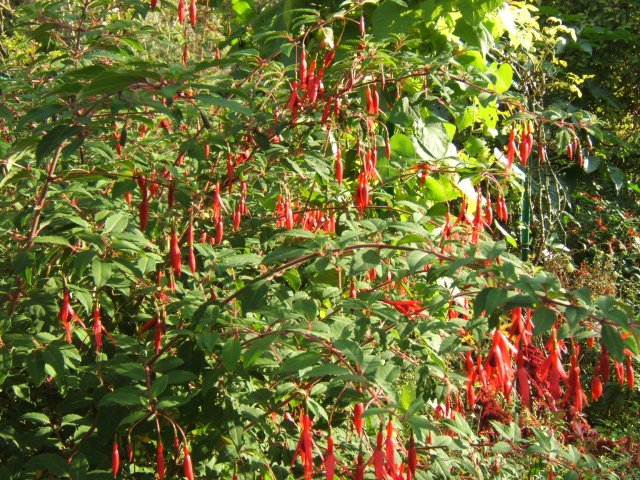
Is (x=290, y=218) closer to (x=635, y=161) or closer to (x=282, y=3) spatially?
(x=282, y=3)

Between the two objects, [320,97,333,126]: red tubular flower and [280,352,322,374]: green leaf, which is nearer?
[280,352,322,374]: green leaf

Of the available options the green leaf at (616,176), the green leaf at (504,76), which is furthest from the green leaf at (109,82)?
the green leaf at (616,176)

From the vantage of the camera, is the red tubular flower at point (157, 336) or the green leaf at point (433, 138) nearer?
the red tubular flower at point (157, 336)

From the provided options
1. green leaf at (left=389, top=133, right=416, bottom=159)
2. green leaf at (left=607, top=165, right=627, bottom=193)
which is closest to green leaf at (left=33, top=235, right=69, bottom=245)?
green leaf at (left=389, top=133, right=416, bottom=159)

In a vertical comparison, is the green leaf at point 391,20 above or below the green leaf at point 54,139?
above

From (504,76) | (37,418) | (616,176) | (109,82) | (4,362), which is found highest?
(109,82)

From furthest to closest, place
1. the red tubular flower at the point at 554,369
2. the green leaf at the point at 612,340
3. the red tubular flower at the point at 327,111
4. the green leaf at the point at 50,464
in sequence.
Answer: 1. the red tubular flower at the point at 327,111
2. the green leaf at the point at 50,464
3. the red tubular flower at the point at 554,369
4. the green leaf at the point at 612,340

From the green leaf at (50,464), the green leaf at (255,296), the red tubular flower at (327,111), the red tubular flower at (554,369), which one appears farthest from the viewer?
the red tubular flower at (327,111)

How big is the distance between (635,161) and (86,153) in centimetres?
553

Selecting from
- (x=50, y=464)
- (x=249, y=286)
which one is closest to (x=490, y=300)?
(x=249, y=286)

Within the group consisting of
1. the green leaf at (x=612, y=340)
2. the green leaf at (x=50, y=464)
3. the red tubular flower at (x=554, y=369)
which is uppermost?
the green leaf at (x=612, y=340)

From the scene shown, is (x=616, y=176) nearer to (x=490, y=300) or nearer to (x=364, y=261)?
(x=364, y=261)

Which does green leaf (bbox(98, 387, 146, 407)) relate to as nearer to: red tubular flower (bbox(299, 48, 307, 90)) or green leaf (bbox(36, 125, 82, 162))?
green leaf (bbox(36, 125, 82, 162))

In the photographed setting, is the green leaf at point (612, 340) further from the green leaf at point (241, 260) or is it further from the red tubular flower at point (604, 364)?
the green leaf at point (241, 260)
